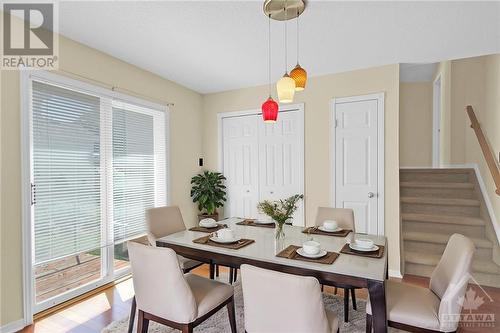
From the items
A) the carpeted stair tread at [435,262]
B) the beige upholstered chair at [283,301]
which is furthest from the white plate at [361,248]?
the carpeted stair tread at [435,262]

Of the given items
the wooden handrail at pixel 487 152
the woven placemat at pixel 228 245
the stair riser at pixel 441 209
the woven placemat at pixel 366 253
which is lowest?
the stair riser at pixel 441 209

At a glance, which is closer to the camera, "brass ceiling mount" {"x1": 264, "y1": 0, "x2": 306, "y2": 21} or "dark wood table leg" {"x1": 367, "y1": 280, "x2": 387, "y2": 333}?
"dark wood table leg" {"x1": 367, "y1": 280, "x2": 387, "y2": 333}

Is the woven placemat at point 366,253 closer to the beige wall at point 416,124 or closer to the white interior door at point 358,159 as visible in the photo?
the white interior door at point 358,159

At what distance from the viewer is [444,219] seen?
11.9 ft

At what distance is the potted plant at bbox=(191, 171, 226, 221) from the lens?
4.26 meters

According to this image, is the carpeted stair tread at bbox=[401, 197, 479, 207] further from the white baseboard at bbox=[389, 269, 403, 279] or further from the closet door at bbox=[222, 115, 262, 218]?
the closet door at bbox=[222, 115, 262, 218]

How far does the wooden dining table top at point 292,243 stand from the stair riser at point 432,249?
6.09ft

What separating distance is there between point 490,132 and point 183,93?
438 centimetres

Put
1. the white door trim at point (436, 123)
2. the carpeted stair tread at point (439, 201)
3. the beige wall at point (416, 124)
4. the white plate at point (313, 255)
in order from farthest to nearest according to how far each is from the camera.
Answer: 1. the beige wall at point (416, 124)
2. the white door trim at point (436, 123)
3. the carpeted stair tread at point (439, 201)
4. the white plate at point (313, 255)

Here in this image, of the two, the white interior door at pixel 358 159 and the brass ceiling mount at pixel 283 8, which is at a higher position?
the brass ceiling mount at pixel 283 8

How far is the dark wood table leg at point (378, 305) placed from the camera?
1.44m

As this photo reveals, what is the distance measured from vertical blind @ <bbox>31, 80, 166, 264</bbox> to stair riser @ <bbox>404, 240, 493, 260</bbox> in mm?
3513

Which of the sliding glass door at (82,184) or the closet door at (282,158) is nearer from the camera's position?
the sliding glass door at (82,184)

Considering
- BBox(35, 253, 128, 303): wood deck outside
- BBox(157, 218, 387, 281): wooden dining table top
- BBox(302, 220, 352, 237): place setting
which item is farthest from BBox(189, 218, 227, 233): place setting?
BBox(35, 253, 128, 303): wood deck outside
